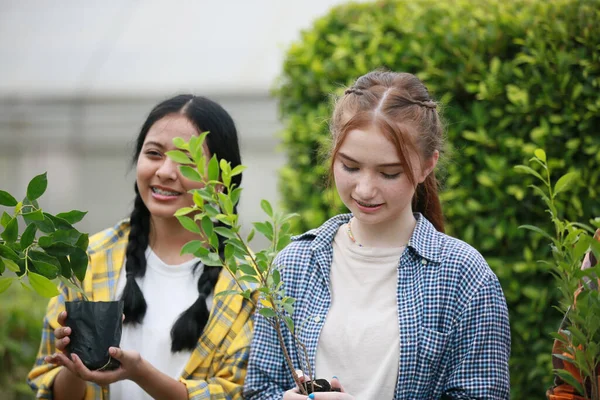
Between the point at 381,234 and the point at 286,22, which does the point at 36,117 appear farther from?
the point at 381,234

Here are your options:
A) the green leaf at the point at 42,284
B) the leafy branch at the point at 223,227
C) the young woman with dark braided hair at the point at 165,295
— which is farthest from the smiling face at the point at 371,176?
the green leaf at the point at 42,284

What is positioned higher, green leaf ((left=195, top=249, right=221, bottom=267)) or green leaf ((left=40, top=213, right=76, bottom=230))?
green leaf ((left=40, top=213, right=76, bottom=230))

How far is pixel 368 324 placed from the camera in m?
2.20

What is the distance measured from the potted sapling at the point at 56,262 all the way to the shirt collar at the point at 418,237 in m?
0.60

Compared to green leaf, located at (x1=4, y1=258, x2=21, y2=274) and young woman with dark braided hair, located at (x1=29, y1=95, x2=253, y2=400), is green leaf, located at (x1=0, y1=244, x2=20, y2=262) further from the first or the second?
young woman with dark braided hair, located at (x1=29, y1=95, x2=253, y2=400)

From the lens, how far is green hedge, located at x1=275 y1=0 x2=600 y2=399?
135 inches

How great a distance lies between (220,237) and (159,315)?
316mm

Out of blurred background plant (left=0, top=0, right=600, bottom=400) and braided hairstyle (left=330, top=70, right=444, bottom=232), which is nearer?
braided hairstyle (left=330, top=70, right=444, bottom=232)

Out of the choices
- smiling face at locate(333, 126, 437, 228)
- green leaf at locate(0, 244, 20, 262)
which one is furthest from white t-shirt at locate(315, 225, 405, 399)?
green leaf at locate(0, 244, 20, 262)

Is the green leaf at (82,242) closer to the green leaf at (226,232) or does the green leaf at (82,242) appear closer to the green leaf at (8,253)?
the green leaf at (8,253)

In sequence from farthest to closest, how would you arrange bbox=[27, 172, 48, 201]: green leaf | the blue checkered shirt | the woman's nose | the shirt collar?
the woman's nose < the shirt collar < the blue checkered shirt < bbox=[27, 172, 48, 201]: green leaf

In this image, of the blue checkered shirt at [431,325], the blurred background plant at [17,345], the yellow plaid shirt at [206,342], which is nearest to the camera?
the blue checkered shirt at [431,325]

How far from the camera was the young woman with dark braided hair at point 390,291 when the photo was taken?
7.09 feet

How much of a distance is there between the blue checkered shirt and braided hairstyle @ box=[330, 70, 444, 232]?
26cm
